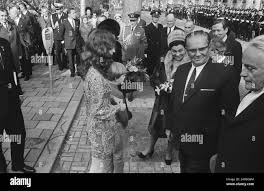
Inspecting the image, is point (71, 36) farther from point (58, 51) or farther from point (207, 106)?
point (207, 106)

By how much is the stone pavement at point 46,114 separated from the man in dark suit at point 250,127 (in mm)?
2969

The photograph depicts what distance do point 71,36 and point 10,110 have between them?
6.31 m

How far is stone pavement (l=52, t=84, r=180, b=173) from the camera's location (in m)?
4.84

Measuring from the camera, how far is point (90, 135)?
3348mm

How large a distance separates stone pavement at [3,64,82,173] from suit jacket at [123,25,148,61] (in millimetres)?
1634

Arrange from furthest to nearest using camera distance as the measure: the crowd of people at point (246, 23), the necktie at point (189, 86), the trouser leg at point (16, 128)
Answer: the crowd of people at point (246, 23), the trouser leg at point (16, 128), the necktie at point (189, 86)

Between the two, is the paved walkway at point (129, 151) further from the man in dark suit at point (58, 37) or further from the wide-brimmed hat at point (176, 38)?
the man in dark suit at point (58, 37)

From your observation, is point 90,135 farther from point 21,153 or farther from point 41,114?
point 41,114

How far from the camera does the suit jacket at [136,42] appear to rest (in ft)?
27.8

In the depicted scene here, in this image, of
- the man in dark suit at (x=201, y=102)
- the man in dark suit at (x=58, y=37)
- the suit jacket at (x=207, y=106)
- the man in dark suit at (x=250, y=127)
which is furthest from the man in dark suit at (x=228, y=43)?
the man in dark suit at (x=58, y=37)

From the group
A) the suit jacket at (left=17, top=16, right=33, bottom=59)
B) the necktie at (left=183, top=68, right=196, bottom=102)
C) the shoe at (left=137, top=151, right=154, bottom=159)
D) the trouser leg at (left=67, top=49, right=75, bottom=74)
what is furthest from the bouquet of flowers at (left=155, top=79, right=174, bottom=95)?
the suit jacket at (left=17, top=16, right=33, bottom=59)

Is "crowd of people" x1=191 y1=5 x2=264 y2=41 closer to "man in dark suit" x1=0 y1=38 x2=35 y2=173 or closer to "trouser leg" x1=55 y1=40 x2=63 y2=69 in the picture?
"trouser leg" x1=55 y1=40 x2=63 y2=69

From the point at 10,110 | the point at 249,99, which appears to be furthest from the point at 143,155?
the point at 249,99
